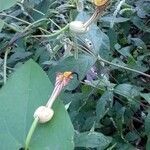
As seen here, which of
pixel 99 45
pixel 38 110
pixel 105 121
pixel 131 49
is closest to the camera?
pixel 38 110

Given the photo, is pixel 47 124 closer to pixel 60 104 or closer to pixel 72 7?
pixel 60 104

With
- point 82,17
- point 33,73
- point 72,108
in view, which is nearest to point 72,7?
point 82,17

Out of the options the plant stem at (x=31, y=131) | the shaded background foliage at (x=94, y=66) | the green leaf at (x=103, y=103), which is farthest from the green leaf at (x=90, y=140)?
the plant stem at (x=31, y=131)

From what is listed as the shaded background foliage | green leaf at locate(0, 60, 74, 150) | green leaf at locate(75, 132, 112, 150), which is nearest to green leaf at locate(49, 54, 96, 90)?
the shaded background foliage

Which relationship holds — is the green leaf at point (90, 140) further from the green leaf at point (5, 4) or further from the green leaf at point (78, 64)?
the green leaf at point (5, 4)

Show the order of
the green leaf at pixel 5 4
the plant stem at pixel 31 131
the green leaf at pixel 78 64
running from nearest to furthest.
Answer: the plant stem at pixel 31 131 → the green leaf at pixel 5 4 → the green leaf at pixel 78 64

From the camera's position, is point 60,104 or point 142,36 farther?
point 142,36

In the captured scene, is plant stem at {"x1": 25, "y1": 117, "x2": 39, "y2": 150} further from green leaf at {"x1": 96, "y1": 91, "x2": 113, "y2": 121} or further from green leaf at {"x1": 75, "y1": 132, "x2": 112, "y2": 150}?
green leaf at {"x1": 96, "y1": 91, "x2": 113, "y2": 121}
